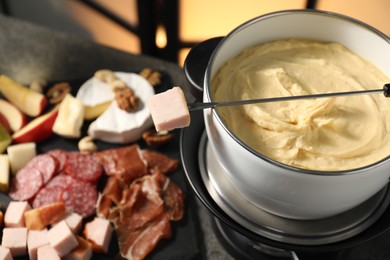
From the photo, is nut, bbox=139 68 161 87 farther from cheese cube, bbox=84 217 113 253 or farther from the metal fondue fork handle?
the metal fondue fork handle

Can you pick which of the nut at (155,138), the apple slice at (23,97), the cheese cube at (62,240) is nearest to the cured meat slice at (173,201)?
the nut at (155,138)

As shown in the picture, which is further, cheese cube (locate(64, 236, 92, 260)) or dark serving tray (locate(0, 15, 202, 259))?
dark serving tray (locate(0, 15, 202, 259))

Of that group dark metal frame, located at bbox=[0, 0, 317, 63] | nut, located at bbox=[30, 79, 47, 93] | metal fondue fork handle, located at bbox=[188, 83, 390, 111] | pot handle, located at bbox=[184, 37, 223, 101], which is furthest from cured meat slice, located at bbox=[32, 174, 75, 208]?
dark metal frame, located at bbox=[0, 0, 317, 63]

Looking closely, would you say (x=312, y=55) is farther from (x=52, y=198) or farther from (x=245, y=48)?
(x=52, y=198)

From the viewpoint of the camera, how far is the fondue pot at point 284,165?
0.78 metres

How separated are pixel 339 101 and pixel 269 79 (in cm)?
13

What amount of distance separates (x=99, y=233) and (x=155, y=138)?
31cm

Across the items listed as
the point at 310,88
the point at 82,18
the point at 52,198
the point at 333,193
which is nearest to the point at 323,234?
the point at 333,193

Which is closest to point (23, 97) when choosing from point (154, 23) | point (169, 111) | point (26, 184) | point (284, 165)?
point (26, 184)

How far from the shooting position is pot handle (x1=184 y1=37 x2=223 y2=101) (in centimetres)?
97

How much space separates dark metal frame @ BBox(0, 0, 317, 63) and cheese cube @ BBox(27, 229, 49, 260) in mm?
926

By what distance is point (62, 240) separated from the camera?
1.13m

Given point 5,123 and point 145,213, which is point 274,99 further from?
point 5,123

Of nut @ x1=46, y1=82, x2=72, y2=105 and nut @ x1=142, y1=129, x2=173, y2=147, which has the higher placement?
nut @ x1=46, y1=82, x2=72, y2=105
